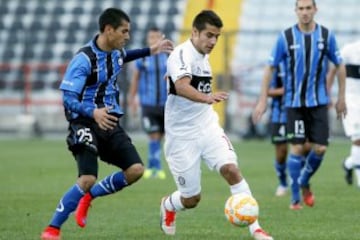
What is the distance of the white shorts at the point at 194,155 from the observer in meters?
8.93

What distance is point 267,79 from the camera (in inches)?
446

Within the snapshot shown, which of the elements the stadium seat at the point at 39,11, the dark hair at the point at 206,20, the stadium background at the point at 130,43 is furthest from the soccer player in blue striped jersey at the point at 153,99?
the stadium seat at the point at 39,11

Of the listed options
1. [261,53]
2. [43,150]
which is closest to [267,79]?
[43,150]

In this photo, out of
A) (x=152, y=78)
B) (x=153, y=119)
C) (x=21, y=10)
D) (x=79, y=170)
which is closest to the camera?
(x=79, y=170)

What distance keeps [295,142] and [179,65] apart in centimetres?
318

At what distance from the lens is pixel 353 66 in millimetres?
14188

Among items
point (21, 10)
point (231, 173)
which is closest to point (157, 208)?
point (231, 173)

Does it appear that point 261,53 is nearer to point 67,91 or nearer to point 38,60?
point 38,60

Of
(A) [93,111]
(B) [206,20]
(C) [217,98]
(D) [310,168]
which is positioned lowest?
(D) [310,168]

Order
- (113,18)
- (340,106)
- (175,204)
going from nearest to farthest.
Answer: (113,18) < (175,204) < (340,106)

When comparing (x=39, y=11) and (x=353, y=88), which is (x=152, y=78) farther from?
(x=39, y=11)

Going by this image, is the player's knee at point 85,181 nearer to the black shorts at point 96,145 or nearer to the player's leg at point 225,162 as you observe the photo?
the black shorts at point 96,145

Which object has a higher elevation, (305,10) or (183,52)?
(305,10)

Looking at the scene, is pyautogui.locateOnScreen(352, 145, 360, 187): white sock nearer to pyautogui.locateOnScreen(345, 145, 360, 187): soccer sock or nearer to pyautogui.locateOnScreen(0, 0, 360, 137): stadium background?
pyautogui.locateOnScreen(345, 145, 360, 187): soccer sock
